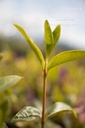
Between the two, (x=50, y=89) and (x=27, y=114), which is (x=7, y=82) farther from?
(x=50, y=89)

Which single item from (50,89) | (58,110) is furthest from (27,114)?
(50,89)

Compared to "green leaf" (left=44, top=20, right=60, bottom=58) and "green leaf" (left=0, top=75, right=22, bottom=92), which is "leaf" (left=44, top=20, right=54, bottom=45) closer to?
"green leaf" (left=44, top=20, right=60, bottom=58)

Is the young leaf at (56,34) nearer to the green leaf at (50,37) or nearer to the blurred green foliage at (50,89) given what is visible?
the green leaf at (50,37)

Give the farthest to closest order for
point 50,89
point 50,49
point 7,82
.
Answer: point 50,89, point 50,49, point 7,82

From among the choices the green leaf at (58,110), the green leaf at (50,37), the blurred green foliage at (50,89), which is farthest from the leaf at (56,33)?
the blurred green foliage at (50,89)

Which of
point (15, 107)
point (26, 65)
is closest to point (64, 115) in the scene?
point (15, 107)

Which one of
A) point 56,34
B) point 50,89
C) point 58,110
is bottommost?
point 50,89

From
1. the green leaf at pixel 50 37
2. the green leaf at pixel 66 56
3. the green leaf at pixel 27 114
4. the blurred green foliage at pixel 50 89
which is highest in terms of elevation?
the green leaf at pixel 50 37

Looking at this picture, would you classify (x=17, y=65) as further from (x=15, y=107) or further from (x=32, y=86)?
(x=15, y=107)

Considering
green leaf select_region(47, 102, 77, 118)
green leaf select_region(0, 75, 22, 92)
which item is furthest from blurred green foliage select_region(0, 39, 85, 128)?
green leaf select_region(0, 75, 22, 92)
